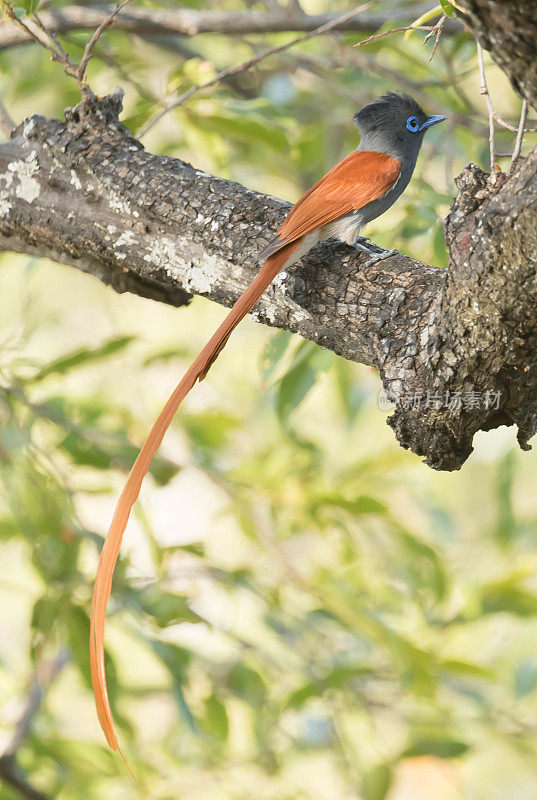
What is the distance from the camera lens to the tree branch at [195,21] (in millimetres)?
2584

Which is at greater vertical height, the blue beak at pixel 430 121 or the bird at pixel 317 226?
the blue beak at pixel 430 121

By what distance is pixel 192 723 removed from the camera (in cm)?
223

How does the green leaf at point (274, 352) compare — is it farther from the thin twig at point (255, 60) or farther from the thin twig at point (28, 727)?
the thin twig at point (28, 727)

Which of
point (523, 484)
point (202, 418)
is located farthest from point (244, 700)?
point (523, 484)

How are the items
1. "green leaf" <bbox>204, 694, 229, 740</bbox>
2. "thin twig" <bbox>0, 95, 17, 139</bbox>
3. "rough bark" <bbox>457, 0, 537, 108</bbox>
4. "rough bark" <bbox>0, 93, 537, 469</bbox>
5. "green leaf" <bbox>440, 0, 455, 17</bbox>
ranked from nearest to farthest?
"rough bark" <bbox>457, 0, 537, 108</bbox>
"rough bark" <bbox>0, 93, 537, 469</bbox>
"green leaf" <bbox>440, 0, 455, 17</bbox>
"thin twig" <bbox>0, 95, 17, 139</bbox>
"green leaf" <bbox>204, 694, 229, 740</bbox>

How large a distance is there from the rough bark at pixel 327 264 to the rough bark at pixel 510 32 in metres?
0.16

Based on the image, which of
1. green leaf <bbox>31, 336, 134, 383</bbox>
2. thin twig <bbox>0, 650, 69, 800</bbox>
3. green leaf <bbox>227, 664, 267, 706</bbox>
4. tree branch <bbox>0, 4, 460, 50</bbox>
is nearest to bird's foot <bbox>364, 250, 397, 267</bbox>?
green leaf <bbox>31, 336, 134, 383</bbox>

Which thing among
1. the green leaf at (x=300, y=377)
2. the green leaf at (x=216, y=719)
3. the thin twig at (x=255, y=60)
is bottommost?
the green leaf at (x=216, y=719)

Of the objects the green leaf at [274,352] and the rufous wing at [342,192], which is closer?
the rufous wing at [342,192]

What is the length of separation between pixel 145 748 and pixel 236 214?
8.21ft

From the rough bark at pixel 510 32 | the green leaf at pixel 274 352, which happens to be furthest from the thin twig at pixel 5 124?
the rough bark at pixel 510 32

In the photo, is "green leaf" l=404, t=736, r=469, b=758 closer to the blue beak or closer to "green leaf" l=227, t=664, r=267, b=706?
"green leaf" l=227, t=664, r=267, b=706

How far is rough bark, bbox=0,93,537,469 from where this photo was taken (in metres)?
1.23

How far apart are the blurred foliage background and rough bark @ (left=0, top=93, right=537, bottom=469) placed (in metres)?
0.49
